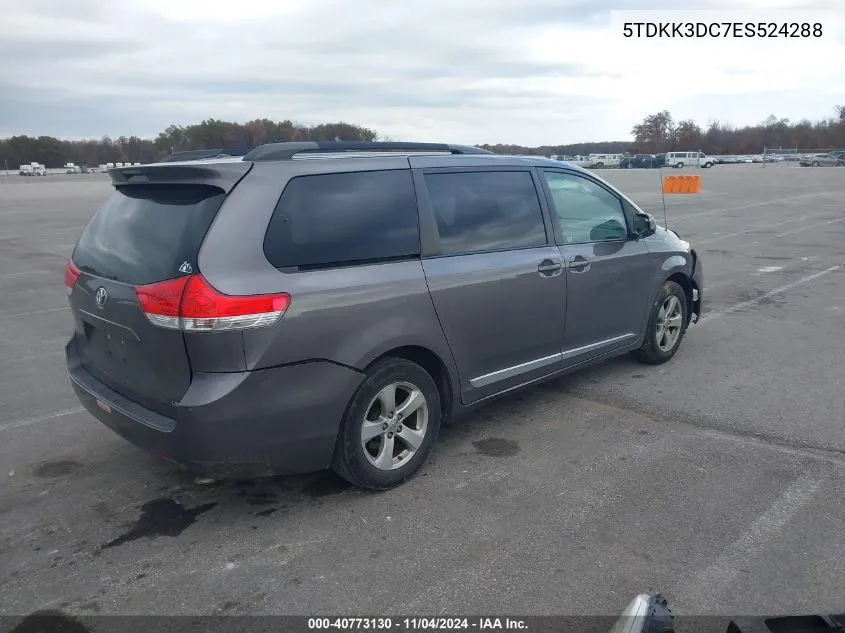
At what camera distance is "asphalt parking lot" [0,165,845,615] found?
9.52 ft

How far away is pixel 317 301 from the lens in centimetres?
334

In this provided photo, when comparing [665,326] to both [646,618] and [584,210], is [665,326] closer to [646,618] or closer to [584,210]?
[584,210]

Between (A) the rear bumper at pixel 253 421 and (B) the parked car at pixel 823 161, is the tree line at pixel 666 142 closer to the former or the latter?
(B) the parked car at pixel 823 161

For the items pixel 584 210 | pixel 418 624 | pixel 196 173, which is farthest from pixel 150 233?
pixel 584 210

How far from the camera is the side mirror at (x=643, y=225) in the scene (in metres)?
→ 5.53

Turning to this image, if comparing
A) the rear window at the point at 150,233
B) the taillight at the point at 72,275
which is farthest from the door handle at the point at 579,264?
the taillight at the point at 72,275

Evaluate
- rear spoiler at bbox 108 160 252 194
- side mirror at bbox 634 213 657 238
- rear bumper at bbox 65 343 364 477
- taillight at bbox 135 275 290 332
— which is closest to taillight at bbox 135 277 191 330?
taillight at bbox 135 275 290 332

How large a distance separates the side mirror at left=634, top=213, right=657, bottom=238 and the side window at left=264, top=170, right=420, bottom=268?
2362mm

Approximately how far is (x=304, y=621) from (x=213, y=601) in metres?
0.41

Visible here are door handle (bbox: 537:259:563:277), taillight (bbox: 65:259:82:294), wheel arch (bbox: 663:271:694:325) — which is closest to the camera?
taillight (bbox: 65:259:82:294)

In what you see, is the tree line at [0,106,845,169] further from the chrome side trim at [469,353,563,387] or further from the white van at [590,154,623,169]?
the chrome side trim at [469,353,563,387]

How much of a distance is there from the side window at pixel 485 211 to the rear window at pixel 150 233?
1.34 m

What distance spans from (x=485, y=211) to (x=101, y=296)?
2.24 metres

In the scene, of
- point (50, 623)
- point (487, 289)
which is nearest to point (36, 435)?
point (50, 623)
